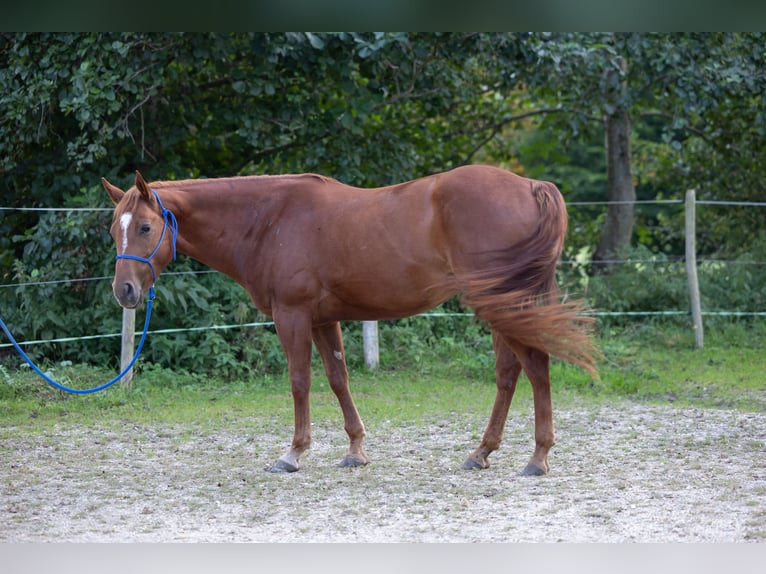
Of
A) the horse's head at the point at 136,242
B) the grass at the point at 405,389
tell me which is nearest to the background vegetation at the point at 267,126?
the grass at the point at 405,389

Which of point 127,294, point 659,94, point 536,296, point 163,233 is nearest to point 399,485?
point 536,296

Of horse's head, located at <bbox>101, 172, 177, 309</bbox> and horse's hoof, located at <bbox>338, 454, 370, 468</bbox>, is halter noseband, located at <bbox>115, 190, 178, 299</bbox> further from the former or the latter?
horse's hoof, located at <bbox>338, 454, 370, 468</bbox>

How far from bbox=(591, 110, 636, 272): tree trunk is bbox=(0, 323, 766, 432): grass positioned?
7.69ft

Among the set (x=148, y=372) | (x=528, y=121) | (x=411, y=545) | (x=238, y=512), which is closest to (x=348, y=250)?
(x=238, y=512)

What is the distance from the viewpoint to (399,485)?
4.77 m

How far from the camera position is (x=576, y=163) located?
21.0 metres

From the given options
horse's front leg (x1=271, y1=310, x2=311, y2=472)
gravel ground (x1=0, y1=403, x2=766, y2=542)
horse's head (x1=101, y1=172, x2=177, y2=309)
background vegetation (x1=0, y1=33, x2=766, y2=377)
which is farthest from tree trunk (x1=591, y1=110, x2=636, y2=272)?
→ horse's head (x1=101, y1=172, x2=177, y2=309)

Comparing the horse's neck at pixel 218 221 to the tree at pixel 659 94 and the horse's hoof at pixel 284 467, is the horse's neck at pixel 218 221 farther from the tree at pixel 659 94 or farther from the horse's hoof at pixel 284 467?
the tree at pixel 659 94

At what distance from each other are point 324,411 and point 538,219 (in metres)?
2.81

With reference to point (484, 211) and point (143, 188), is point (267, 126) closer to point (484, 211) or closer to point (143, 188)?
point (143, 188)

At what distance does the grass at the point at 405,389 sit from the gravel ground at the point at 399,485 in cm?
35

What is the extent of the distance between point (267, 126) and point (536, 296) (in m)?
4.60

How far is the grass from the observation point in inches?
268

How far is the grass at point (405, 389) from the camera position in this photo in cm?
681
